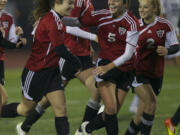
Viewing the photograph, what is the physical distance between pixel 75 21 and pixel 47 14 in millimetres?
861

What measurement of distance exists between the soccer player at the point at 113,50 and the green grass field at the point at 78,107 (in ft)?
4.10

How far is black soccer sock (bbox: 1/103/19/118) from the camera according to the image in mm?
7078

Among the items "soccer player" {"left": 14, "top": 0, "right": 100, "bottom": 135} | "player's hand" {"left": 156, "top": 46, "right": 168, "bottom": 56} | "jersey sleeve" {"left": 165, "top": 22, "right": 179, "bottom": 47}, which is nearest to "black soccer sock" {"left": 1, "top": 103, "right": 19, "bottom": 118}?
"soccer player" {"left": 14, "top": 0, "right": 100, "bottom": 135}

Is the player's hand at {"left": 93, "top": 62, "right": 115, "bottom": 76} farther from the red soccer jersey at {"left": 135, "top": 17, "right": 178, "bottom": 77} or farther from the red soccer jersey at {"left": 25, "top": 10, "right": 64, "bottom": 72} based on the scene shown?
the red soccer jersey at {"left": 135, "top": 17, "right": 178, "bottom": 77}

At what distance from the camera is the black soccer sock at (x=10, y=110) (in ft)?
23.2

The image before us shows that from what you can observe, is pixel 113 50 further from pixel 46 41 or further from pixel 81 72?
pixel 81 72

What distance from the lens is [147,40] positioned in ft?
22.5

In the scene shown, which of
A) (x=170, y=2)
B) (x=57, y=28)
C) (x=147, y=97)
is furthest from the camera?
(x=170, y=2)

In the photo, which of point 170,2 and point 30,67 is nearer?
point 30,67

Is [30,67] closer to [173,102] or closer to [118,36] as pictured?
[118,36]

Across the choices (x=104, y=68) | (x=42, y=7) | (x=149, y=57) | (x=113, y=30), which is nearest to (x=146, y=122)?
(x=149, y=57)

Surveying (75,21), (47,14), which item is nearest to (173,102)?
(75,21)

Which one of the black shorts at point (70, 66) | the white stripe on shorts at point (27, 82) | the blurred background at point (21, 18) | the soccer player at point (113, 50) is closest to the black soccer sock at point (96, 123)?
the soccer player at point (113, 50)

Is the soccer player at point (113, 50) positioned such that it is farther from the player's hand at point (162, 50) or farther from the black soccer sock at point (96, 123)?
the player's hand at point (162, 50)
